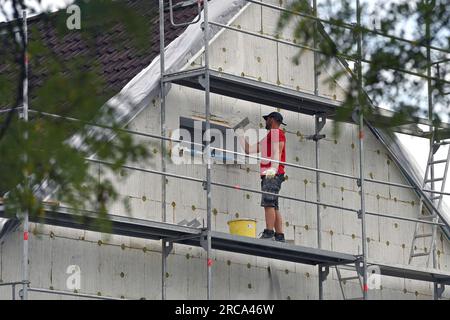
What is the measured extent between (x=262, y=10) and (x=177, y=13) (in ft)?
3.60

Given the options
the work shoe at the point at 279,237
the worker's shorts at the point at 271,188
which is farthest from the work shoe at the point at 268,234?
the worker's shorts at the point at 271,188

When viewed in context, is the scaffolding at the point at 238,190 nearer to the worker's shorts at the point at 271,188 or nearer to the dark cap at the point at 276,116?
the worker's shorts at the point at 271,188

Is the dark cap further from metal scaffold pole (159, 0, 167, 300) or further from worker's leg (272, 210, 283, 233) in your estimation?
metal scaffold pole (159, 0, 167, 300)

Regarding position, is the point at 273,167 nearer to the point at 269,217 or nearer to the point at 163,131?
the point at 269,217

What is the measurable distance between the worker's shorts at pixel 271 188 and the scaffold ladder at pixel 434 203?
306cm

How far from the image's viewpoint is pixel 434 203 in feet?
67.4

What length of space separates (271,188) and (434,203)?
3622 mm

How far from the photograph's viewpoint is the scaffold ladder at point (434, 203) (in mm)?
20156

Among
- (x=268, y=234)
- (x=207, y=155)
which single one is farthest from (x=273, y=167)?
(x=207, y=155)

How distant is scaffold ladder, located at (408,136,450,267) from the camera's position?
20156 millimetres

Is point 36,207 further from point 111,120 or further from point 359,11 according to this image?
point 359,11

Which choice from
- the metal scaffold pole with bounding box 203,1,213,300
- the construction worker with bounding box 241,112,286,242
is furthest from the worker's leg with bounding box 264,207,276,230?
the metal scaffold pole with bounding box 203,1,213,300

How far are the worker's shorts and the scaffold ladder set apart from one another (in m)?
3.06

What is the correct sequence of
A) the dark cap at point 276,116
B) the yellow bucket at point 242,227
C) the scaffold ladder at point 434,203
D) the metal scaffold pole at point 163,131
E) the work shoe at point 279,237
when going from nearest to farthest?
the metal scaffold pole at point 163,131 < the yellow bucket at point 242,227 < the work shoe at point 279,237 < the dark cap at point 276,116 < the scaffold ladder at point 434,203
